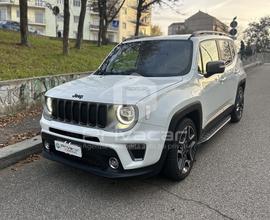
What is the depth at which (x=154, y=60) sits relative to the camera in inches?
195

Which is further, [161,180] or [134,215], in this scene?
Result: [161,180]

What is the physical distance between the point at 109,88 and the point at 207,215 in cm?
182

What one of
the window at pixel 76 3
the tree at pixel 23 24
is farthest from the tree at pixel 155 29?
the tree at pixel 23 24

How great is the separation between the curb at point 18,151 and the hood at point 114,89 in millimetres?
1288

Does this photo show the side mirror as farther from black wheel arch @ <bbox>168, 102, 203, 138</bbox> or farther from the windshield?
black wheel arch @ <bbox>168, 102, 203, 138</bbox>

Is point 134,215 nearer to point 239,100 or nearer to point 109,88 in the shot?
point 109,88

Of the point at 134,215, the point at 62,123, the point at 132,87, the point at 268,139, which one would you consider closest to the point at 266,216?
the point at 134,215

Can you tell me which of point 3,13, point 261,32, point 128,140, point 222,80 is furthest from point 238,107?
point 3,13

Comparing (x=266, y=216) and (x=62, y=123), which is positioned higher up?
(x=62, y=123)

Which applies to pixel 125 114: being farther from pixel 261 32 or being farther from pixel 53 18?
pixel 53 18

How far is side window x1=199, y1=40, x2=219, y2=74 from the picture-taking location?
504 centimetres

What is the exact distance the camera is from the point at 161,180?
4371 mm

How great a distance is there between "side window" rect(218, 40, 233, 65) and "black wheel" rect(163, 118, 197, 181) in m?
2.17

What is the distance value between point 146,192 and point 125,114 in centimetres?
104
